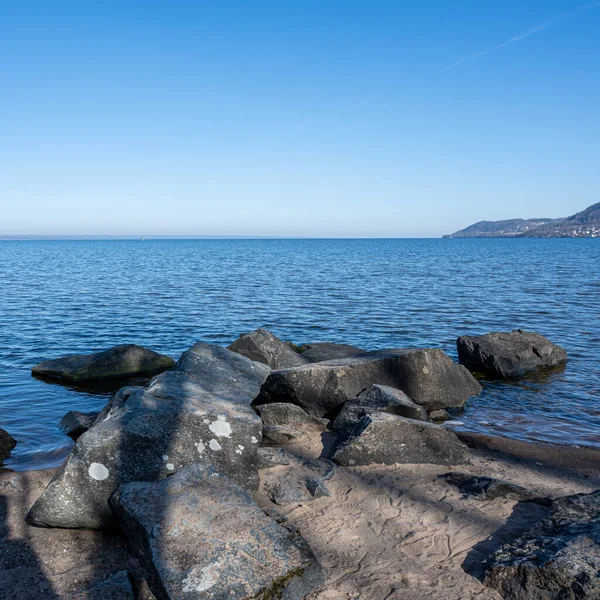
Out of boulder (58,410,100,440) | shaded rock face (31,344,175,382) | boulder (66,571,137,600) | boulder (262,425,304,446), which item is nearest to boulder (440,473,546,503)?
boulder (262,425,304,446)

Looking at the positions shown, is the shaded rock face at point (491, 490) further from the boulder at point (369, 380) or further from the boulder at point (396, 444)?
the boulder at point (369, 380)

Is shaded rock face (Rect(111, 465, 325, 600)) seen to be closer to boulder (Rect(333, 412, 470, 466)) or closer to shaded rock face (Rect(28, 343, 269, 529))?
shaded rock face (Rect(28, 343, 269, 529))

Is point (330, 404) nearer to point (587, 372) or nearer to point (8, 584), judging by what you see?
point (8, 584)

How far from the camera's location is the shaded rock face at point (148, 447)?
612cm

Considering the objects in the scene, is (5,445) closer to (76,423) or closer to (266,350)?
(76,423)

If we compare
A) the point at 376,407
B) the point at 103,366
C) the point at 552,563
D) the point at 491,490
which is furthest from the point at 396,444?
the point at 103,366

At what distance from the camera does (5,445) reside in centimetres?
931

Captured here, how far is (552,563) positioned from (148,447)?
15.1ft

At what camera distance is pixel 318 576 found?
16.5ft

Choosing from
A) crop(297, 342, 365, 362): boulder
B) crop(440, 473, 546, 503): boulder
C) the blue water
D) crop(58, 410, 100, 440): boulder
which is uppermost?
crop(440, 473, 546, 503): boulder

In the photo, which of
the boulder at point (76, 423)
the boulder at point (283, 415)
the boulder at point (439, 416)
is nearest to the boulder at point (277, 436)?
the boulder at point (283, 415)

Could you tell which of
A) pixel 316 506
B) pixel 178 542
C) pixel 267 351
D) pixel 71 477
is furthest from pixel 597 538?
pixel 267 351

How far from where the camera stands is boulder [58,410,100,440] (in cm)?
1020

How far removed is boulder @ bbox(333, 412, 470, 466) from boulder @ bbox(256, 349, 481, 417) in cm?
226
